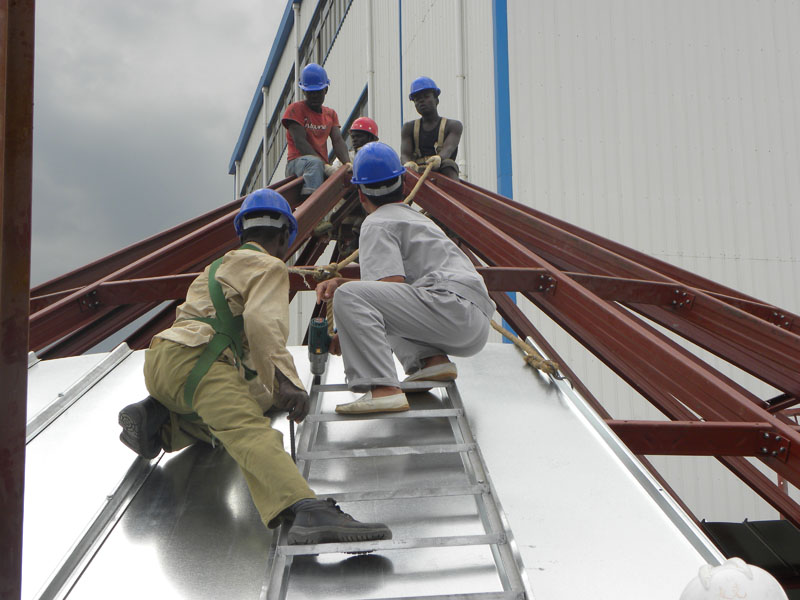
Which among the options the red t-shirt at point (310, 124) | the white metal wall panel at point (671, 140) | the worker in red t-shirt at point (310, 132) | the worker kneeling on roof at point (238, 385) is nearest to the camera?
the worker kneeling on roof at point (238, 385)

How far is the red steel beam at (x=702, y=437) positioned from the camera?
3.80 m

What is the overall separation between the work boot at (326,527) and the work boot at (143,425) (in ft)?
3.01

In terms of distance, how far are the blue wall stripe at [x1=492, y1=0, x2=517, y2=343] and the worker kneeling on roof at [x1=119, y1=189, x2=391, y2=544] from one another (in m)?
6.50

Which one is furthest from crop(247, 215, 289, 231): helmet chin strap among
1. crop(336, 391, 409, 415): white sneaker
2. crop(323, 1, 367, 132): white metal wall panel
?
crop(323, 1, 367, 132): white metal wall panel

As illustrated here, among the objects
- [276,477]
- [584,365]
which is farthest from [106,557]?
[584,365]

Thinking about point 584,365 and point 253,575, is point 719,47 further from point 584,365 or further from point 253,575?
point 253,575

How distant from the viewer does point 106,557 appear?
2906 millimetres

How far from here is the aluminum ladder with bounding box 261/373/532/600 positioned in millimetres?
2623

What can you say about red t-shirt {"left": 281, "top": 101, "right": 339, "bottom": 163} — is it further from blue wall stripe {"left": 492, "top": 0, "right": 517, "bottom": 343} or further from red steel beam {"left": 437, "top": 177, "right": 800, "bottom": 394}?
red steel beam {"left": 437, "top": 177, "right": 800, "bottom": 394}

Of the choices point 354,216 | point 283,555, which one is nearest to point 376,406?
point 283,555

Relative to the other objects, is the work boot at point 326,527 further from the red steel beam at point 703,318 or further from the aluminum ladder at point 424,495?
the red steel beam at point 703,318

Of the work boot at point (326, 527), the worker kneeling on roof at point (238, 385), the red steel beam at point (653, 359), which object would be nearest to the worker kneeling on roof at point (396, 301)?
the worker kneeling on roof at point (238, 385)

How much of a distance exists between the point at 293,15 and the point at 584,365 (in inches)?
668

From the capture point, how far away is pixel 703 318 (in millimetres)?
5914
